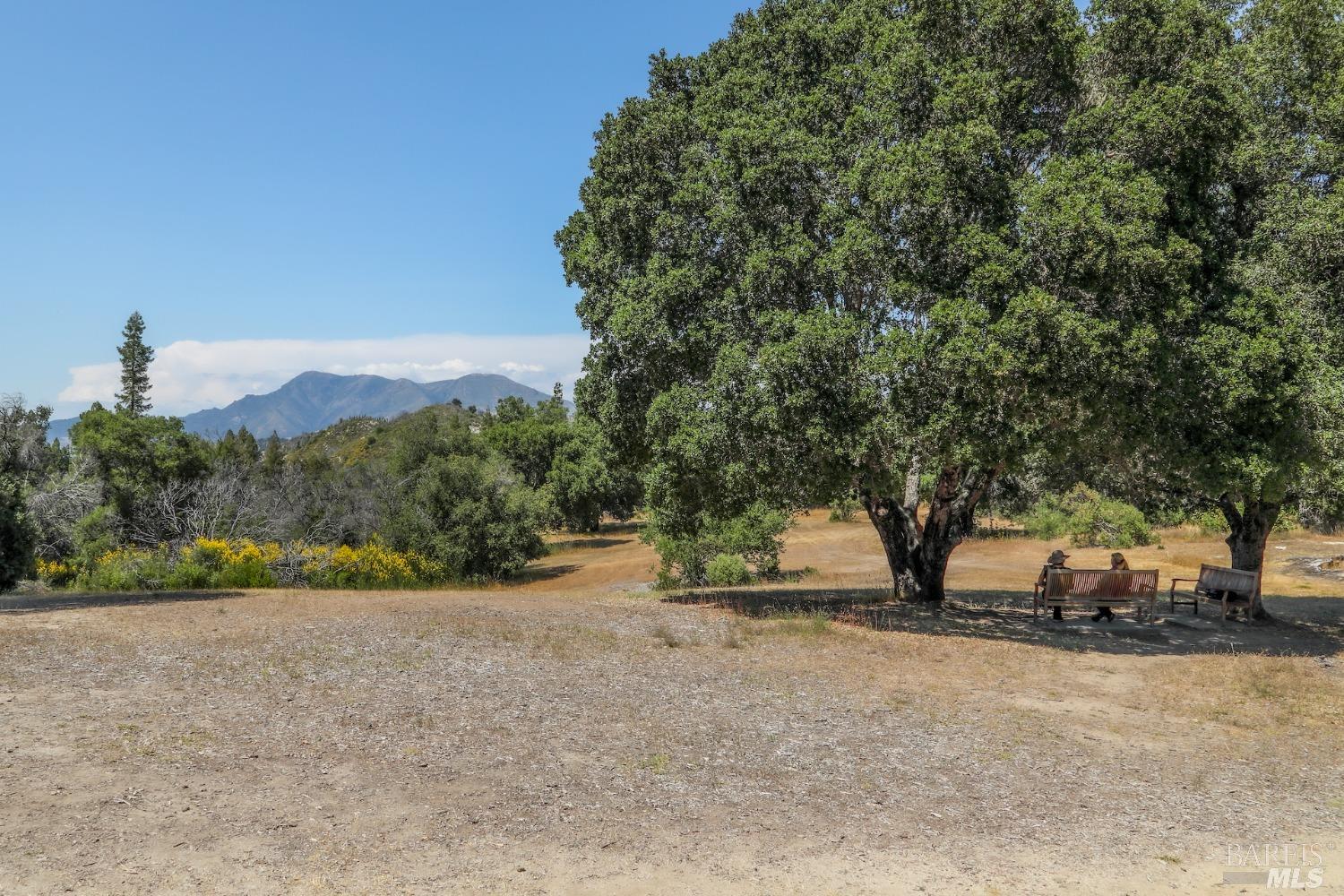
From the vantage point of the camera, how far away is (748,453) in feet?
48.3

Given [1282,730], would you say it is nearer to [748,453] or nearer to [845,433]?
[845,433]

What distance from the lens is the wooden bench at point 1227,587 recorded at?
53.6 feet

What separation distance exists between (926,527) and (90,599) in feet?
59.9

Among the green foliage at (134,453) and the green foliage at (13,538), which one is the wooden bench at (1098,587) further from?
the green foliage at (134,453)

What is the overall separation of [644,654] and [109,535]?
80.7 ft

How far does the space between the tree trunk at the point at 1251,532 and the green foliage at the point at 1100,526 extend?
18.9 meters

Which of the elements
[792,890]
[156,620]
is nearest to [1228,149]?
[792,890]

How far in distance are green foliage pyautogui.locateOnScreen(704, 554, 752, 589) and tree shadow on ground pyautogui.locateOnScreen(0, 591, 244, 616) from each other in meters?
14.4

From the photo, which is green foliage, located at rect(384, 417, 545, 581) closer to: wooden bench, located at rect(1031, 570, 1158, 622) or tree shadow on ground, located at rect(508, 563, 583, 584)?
tree shadow on ground, located at rect(508, 563, 583, 584)

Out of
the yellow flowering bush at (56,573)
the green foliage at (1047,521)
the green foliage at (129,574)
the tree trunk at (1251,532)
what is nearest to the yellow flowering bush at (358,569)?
the green foliage at (129,574)

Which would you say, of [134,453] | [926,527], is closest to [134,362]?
[134,453]

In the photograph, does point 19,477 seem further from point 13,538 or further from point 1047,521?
point 1047,521

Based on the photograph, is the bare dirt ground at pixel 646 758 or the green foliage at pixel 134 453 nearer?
the bare dirt ground at pixel 646 758

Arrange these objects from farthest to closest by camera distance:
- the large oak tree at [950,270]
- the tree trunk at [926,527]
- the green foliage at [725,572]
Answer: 1. the green foliage at [725,572]
2. the tree trunk at [926,527]
3. the large oak tree at [950,270]
